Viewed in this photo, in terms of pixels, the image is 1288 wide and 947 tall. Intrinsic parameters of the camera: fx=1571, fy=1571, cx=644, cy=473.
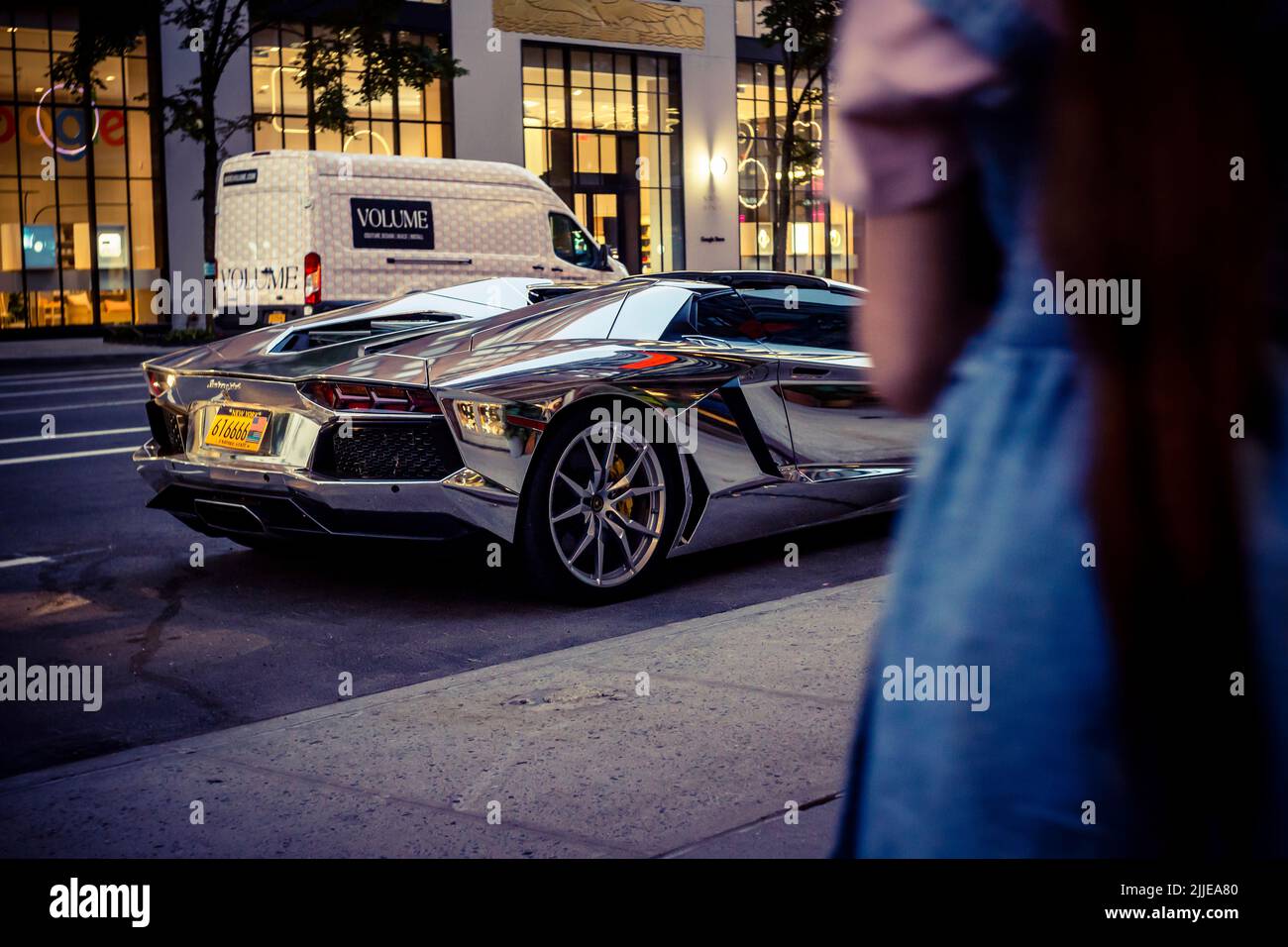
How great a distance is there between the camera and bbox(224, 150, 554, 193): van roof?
64.0ft

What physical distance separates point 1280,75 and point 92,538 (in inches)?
283

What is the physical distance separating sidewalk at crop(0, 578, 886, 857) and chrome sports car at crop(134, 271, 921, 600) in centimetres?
102

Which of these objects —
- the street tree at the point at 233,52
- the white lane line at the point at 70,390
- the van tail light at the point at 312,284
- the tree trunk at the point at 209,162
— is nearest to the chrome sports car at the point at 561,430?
the white lane line at the point at 70,390

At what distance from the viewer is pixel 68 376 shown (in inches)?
749

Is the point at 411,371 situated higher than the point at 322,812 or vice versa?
the point at 411,371

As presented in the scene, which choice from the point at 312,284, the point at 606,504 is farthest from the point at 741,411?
the point at 312,284

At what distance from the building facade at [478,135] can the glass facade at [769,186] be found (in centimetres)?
5

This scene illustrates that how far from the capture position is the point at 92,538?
25.1ft

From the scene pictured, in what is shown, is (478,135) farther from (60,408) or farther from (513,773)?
(513,773)

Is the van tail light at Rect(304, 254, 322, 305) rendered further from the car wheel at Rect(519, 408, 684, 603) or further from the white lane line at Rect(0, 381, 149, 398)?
the car wheel at Rect(519, 408, 684, 603)

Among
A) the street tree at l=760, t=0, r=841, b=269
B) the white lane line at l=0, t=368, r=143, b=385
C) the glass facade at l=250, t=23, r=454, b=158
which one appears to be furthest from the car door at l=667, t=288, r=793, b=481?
the glass facade at l=250, t=23, r=454, b=158

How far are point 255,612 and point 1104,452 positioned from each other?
5249mm

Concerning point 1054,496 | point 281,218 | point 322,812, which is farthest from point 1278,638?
point 281,218
